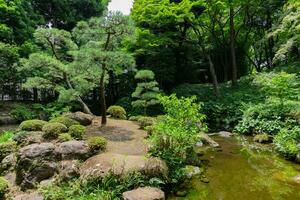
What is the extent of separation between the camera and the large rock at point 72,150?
292 inches

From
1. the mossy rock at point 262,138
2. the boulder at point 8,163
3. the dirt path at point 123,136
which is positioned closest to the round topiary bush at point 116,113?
the dirt path at point 123,136

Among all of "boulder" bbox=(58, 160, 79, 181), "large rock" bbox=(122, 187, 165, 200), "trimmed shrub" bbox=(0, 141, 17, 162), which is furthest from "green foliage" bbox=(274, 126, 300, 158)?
"trimmed shrub" bbox=(0, 141, 17, 162)

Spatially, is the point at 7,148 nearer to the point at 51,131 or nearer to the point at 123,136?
the point at 51,131

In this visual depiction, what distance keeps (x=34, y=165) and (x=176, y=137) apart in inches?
146

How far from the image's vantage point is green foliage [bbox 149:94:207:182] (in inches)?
293

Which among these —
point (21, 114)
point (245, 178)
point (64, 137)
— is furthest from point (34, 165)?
point (21, 114)

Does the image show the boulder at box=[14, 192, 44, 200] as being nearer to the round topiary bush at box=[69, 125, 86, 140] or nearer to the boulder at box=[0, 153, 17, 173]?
the boulder at box=[0, 153, 17, 173]

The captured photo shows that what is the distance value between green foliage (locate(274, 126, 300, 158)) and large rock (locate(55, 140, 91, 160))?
634cm

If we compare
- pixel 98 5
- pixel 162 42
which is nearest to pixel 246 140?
pixel 162 42

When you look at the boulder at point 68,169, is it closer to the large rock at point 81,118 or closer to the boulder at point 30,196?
the boulder at point 30,196

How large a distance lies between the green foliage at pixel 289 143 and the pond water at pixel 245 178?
12.2 inches

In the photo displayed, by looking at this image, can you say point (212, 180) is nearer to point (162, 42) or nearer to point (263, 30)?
point (162, 42)

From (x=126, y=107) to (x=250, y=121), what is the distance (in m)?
8.52

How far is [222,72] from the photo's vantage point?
83.1 ft
